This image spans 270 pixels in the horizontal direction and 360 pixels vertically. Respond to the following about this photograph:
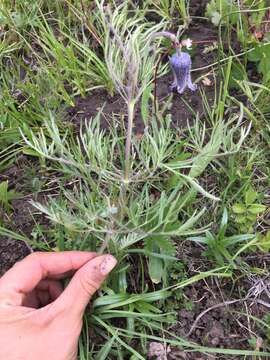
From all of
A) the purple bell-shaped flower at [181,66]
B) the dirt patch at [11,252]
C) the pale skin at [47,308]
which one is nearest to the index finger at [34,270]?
the pale skin at [47,308]

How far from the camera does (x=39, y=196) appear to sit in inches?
67.1

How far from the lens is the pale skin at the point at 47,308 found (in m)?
1.24

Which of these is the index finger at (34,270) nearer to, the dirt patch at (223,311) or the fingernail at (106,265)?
the fingernail at (106,265)

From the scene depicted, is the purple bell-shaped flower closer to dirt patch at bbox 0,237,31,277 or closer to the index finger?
the index finger

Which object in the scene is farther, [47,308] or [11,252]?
[11,252]

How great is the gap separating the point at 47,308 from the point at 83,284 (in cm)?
9

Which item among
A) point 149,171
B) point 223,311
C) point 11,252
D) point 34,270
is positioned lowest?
point 223,311

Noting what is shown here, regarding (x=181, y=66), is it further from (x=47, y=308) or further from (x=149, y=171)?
(x=47, y=308)

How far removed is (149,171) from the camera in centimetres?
125

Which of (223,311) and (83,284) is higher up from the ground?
(83,284)

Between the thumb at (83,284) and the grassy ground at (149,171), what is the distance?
0.25ft

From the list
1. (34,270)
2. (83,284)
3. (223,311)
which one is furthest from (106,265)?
(223,311)

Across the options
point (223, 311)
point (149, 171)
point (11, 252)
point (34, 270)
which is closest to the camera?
point (149, 171)

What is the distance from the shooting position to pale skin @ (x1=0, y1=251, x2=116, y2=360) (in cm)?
124
